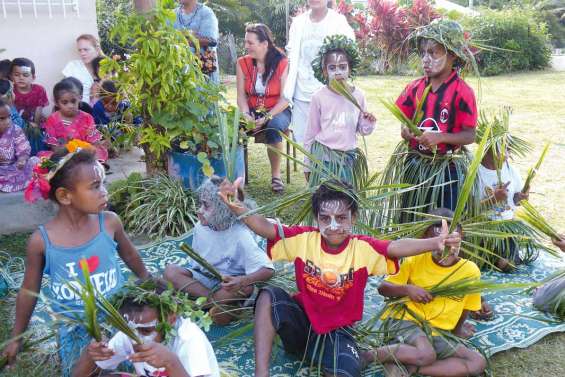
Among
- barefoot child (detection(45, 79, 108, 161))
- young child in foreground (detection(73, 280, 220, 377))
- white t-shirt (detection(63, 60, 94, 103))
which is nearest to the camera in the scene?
young child in foreground (detection(73, 280, 220, 377))

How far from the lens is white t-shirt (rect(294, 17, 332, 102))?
504 cm

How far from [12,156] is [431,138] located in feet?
10.4

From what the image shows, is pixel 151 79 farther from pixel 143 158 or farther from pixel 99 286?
pixel 99 286

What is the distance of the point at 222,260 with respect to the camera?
3.19 m

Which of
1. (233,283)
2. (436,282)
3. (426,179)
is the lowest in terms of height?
(233,283)

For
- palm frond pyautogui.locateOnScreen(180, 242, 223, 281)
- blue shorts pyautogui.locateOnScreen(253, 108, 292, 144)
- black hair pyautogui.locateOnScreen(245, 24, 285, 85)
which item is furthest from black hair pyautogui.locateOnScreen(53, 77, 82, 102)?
palm frond pyautogui.locateOnScreen(180, 242, 223, 281)

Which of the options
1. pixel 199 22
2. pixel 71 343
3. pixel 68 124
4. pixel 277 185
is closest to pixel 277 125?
pixel 277 185

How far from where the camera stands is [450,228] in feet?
8.40

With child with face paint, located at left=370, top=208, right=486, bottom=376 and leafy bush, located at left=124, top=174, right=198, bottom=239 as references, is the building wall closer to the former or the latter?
leafy bush, located at left=124, top=174, right=198, bottom=239

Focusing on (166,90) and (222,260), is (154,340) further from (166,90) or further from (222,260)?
(166,90)

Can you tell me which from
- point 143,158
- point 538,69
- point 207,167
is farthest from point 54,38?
point 538,69

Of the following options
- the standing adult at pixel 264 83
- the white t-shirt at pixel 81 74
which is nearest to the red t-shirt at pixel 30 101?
the white t-shirt at pixel 81 74

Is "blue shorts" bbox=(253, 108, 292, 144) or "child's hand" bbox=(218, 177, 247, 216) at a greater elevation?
"child's hand" bbox=(218, 177, 247, 216)

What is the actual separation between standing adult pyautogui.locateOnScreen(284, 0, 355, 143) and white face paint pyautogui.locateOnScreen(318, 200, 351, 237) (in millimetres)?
2655
